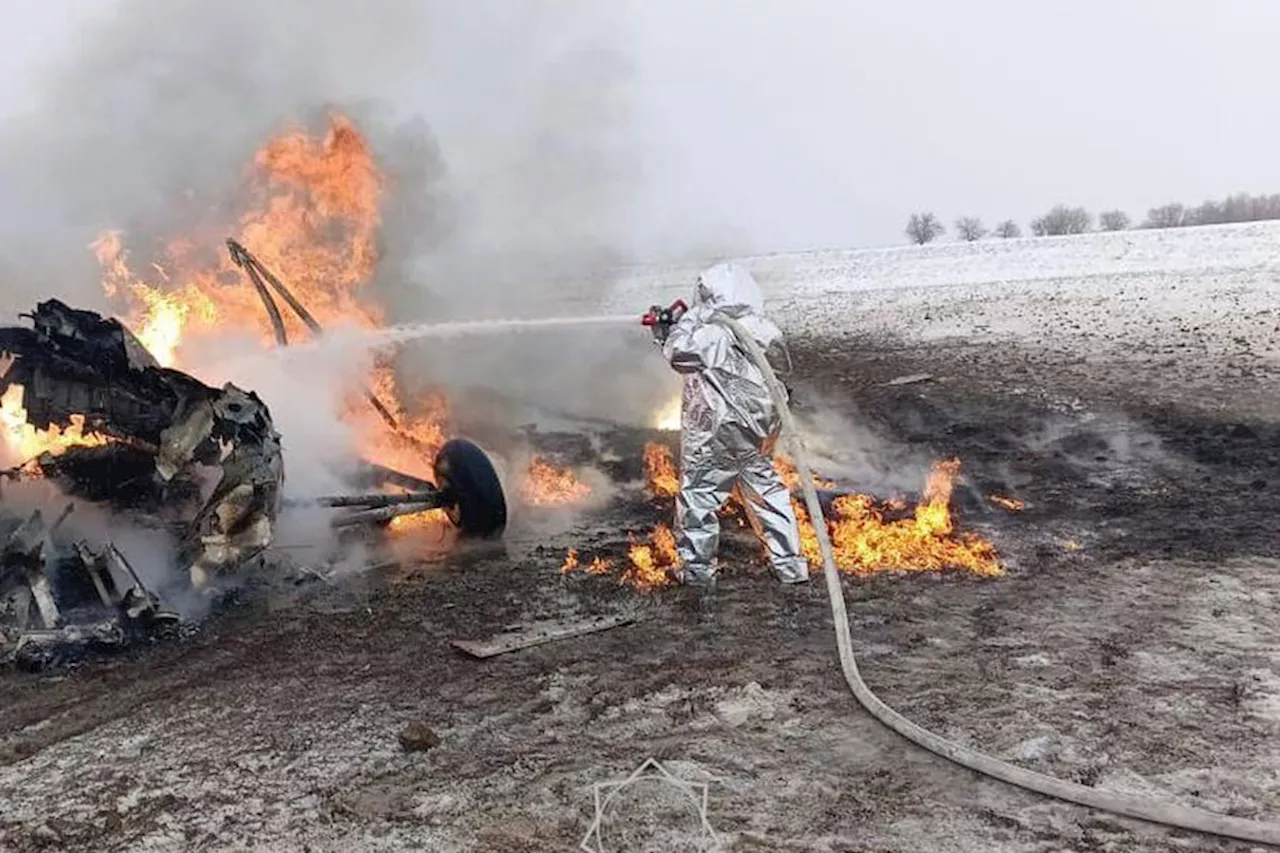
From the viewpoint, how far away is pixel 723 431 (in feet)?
21.1

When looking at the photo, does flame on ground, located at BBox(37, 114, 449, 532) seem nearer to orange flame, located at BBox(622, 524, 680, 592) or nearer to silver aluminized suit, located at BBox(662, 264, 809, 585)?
orange flame, located at BBox(622, 524, 680, 592)

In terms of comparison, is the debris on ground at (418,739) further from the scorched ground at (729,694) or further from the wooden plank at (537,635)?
the wooden plank at (537,635)

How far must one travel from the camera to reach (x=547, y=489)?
9547 millimetres

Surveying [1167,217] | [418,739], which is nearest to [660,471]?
[418,739]

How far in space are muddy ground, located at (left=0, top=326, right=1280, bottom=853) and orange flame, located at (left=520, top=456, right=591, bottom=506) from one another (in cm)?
124

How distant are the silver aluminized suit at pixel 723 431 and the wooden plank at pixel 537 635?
2.93ft

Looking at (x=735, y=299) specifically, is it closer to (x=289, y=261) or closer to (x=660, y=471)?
(x=660, y=471)

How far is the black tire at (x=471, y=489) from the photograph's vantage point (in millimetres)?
7848

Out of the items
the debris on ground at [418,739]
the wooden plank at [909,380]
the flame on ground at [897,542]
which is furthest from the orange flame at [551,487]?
the wooden plank at [909,380]

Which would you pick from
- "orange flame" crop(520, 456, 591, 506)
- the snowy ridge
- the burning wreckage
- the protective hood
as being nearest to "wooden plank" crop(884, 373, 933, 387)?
"orange flame" crop(520, 456, 591, 506)

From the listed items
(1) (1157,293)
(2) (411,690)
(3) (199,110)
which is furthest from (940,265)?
(2) (411,690)

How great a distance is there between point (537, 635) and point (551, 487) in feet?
12.6

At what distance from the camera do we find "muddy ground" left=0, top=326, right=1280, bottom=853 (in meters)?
3.75

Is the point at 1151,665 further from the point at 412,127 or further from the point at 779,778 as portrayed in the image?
the point at 412,127
